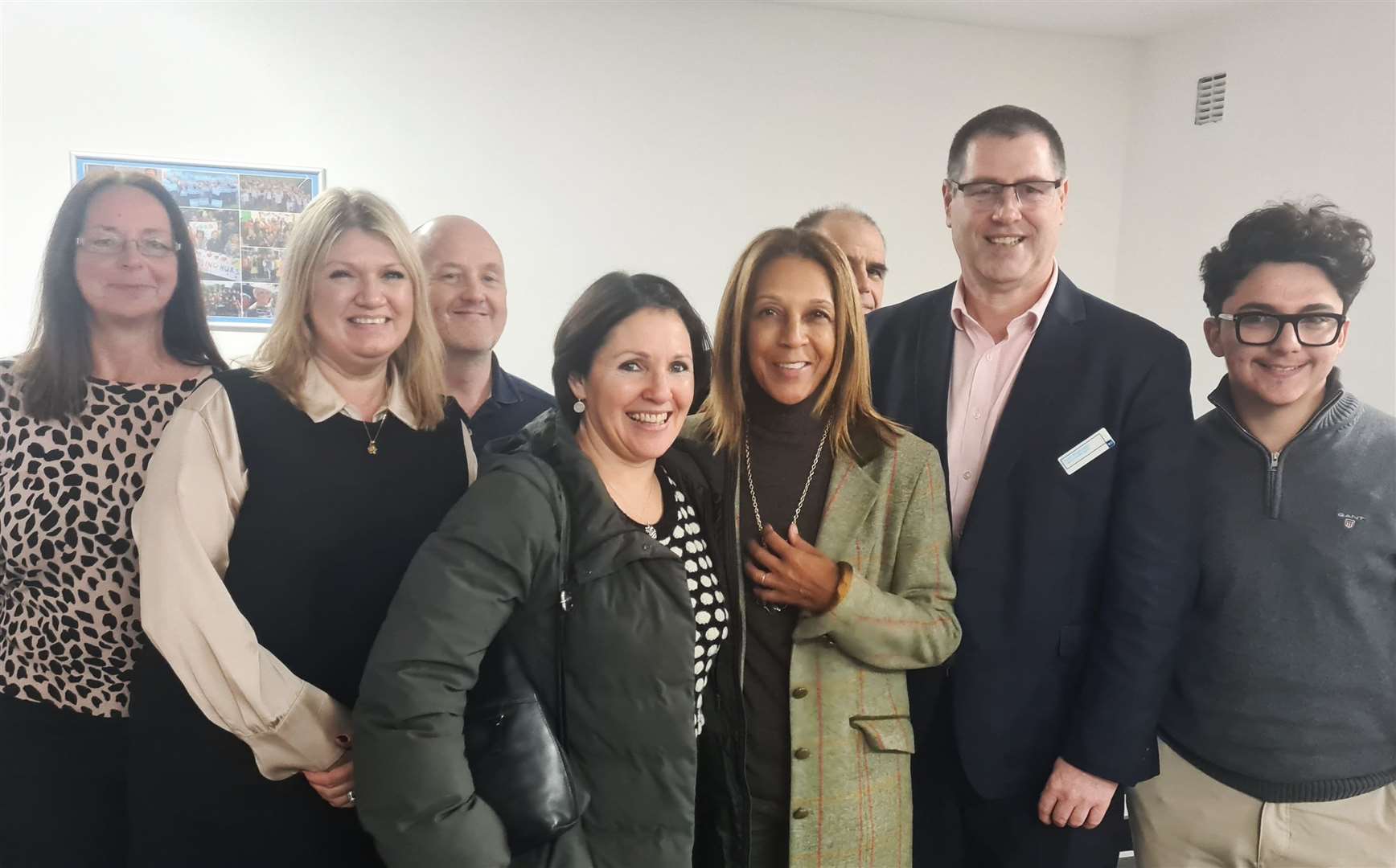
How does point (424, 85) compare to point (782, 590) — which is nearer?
point (782, 590)

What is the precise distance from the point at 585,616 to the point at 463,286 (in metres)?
1.26

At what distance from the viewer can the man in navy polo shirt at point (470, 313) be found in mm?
2490

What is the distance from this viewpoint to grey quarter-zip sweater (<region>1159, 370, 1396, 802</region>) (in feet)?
6.60

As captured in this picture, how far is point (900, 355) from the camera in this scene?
220 centimetres

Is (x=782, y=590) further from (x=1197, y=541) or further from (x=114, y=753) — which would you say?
(x=114, y=753)

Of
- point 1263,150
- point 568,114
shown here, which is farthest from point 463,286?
point 1263,150

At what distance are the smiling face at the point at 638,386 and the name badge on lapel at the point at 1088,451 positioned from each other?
0.81 m

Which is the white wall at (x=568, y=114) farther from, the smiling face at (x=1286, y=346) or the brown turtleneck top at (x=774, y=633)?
the smiling face at (x=1286, y=346)

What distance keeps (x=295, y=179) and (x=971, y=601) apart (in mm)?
4191

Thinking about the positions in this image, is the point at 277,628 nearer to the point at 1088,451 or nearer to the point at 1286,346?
the point at 1088,451

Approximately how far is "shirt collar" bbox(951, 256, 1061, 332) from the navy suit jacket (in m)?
0.11

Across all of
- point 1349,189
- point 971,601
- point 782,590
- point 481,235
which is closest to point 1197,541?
point 971,601

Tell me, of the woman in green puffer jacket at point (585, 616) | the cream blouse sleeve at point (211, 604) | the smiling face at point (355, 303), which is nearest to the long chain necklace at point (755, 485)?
the woman in green puffer jacket at point (585, 616)

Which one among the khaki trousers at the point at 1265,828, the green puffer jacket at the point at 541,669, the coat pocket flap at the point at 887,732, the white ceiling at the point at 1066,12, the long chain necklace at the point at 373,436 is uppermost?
the white ceiling at the point at 1066,12
